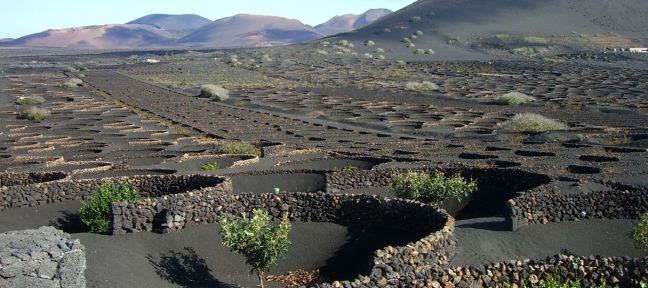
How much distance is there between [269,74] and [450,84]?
36080mm

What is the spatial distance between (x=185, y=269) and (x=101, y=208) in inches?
181

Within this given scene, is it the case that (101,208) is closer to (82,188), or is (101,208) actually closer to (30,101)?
(82,188)

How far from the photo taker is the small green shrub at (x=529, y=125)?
1635 inches

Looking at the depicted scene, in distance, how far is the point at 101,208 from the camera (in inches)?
802

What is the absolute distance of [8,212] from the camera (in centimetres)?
2222

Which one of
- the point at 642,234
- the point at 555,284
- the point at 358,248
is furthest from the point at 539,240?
the point at 555,284

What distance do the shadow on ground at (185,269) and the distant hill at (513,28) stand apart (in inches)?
4632

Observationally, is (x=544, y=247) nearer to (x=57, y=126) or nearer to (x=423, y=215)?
(x=423, y=215)

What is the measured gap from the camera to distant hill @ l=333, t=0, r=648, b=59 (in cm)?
13550

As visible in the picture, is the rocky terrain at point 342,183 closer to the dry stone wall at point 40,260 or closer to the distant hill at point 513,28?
the dry stone wall at point 40,260

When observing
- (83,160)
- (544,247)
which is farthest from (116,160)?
(544,247)

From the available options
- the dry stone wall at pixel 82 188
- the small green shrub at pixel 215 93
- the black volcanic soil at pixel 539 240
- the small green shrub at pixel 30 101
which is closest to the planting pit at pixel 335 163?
the dry stone wall at pixel 82 188

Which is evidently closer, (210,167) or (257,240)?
(257,240)

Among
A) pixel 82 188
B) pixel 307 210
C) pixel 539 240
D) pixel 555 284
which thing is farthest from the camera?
pixel 82 188
